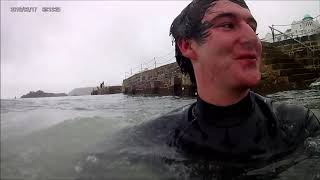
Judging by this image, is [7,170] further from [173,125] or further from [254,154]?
[254,154]

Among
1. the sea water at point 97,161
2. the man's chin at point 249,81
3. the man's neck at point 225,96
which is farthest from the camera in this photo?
the man's neck at point 225,96

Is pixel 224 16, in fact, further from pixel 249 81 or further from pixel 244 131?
pixel 244 131

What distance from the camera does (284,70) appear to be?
704 inches

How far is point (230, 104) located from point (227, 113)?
7 centimetres

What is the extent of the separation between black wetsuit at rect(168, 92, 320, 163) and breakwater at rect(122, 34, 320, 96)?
1193 centimetres

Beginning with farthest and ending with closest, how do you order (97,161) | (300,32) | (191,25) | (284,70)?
(300,32), (284,70), (191,25), (97,161)

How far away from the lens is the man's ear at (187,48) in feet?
8.87

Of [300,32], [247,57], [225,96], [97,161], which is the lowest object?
[97,161]

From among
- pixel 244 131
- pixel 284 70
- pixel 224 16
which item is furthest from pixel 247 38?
pixel 284 70

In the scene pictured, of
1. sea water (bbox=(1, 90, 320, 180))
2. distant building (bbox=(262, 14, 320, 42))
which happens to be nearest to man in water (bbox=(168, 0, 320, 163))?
sea water (bbox=(1, 90, 320, 180))

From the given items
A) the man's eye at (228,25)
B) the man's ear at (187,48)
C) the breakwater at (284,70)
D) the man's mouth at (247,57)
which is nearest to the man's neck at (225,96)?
the man's mouth at (247,57)

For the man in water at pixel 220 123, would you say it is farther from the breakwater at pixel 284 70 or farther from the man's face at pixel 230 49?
the breakwater at pixel 284 70

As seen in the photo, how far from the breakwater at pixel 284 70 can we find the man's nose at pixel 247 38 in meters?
12.2

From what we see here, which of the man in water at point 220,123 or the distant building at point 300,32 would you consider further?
the distant building at point 300,32
